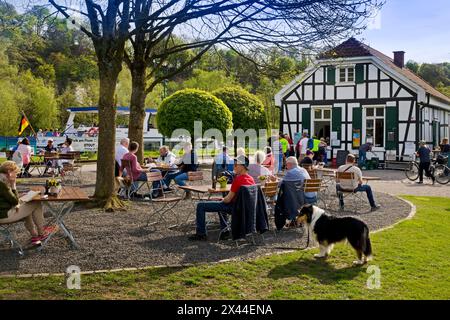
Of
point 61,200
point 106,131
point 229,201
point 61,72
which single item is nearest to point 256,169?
point 229,201

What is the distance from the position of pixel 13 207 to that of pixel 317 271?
388 cm

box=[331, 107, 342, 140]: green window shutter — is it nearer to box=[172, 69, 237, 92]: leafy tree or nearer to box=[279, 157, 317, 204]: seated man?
box=[279, 157, 317, 204]: seated man

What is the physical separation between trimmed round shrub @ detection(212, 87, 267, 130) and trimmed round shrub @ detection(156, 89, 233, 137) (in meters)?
6.55

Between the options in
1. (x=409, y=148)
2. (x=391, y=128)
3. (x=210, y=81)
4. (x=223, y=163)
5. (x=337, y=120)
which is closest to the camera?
(x=223, y=163)

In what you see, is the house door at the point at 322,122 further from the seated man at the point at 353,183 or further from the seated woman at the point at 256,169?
the seated woman at the point at 256,169

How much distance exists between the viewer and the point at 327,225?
646 centimetres

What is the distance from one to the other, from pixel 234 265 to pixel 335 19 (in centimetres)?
533

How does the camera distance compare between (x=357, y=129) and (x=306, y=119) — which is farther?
(x=306, y=119)

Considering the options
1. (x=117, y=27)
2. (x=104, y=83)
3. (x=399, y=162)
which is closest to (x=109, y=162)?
(x=104, y=83)

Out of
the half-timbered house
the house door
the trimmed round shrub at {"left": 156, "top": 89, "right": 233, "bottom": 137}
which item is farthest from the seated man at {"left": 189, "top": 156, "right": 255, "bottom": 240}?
the house door

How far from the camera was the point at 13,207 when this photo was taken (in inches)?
256

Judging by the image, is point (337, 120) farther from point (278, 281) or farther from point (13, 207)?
point (278, 281)

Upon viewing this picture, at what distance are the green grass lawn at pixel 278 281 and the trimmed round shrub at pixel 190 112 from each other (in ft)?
57.9

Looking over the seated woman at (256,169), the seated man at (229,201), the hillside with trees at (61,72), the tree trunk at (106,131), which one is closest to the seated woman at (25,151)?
the hillside with trees at (61,72)
